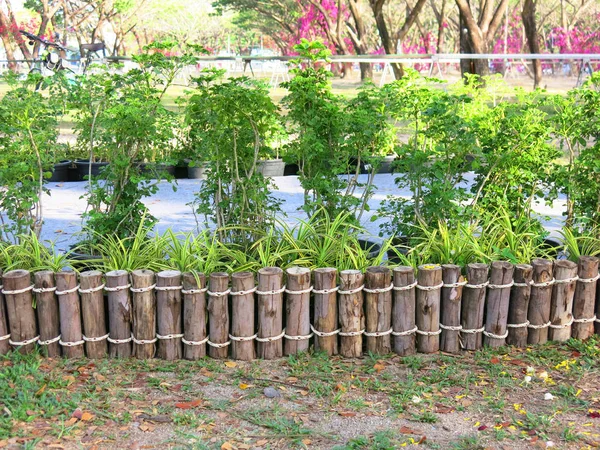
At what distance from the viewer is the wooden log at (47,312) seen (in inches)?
145

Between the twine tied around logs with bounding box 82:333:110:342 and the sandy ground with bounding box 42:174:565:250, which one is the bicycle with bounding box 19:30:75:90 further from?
the twine tied around logs with bounding box 82:333:110:342

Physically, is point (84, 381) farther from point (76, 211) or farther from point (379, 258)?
point (76, 211)

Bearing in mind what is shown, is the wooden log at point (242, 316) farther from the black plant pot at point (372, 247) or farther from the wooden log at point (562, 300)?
the wooden log at point (562, 300)

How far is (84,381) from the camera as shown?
11.5ft

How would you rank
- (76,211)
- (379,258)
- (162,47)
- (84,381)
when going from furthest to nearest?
(76,211) → (162,47) → (379,258) → (84,381)

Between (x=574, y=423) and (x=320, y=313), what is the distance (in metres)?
1.27

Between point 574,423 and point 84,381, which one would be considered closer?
point 574,423

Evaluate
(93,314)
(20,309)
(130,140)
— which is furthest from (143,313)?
(130,140)

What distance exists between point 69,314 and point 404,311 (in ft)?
5.38

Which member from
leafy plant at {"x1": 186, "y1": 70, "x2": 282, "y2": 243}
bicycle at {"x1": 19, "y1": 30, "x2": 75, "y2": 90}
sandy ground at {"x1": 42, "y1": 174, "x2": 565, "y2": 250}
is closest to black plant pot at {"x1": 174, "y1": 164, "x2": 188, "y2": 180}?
sandy ground at {"x1": 42, "y1": 174, "x2": 565, "y2": 250}

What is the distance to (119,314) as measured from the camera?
147 inches

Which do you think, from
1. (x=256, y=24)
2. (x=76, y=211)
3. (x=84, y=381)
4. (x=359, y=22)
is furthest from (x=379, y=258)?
(x=256, y=24)

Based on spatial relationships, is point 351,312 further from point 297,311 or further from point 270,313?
point 270,313

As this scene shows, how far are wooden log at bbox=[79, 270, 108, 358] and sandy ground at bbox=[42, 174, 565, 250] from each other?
2.04 meters
